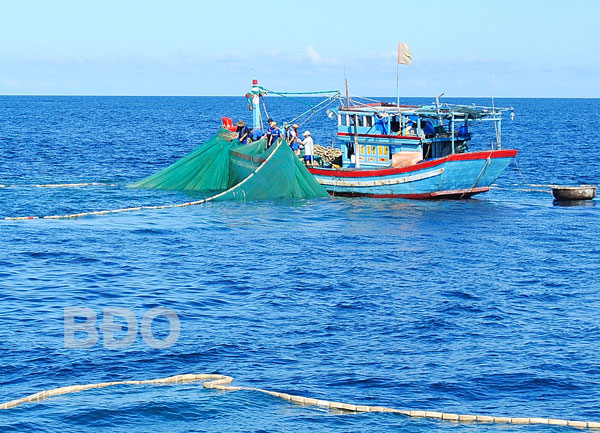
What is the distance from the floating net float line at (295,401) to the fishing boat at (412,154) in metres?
21.3

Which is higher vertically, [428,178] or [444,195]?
[428,178]

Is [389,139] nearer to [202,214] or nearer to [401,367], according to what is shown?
[202,214]

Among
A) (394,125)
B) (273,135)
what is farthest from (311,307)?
(394,125)

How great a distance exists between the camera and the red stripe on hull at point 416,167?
1335 inches

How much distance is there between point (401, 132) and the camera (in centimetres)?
3619

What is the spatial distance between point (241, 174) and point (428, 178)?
7.86m

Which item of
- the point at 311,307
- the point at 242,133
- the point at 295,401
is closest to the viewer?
the point at 295,401

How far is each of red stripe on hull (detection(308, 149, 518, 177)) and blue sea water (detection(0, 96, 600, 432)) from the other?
1260mm

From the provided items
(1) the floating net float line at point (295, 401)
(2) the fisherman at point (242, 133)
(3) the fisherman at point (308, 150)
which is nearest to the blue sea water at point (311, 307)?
(1) the floating net float line at point (295, 401)

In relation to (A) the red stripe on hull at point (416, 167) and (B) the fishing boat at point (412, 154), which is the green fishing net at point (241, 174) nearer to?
(A) the red stripe on hull at point (416, 167)

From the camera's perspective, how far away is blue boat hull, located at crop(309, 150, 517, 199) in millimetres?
34312

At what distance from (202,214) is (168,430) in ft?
65.1

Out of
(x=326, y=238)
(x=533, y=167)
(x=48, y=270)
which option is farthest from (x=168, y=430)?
(x=533, y=167)

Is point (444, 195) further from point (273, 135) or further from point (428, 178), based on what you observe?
point (273, 135)
